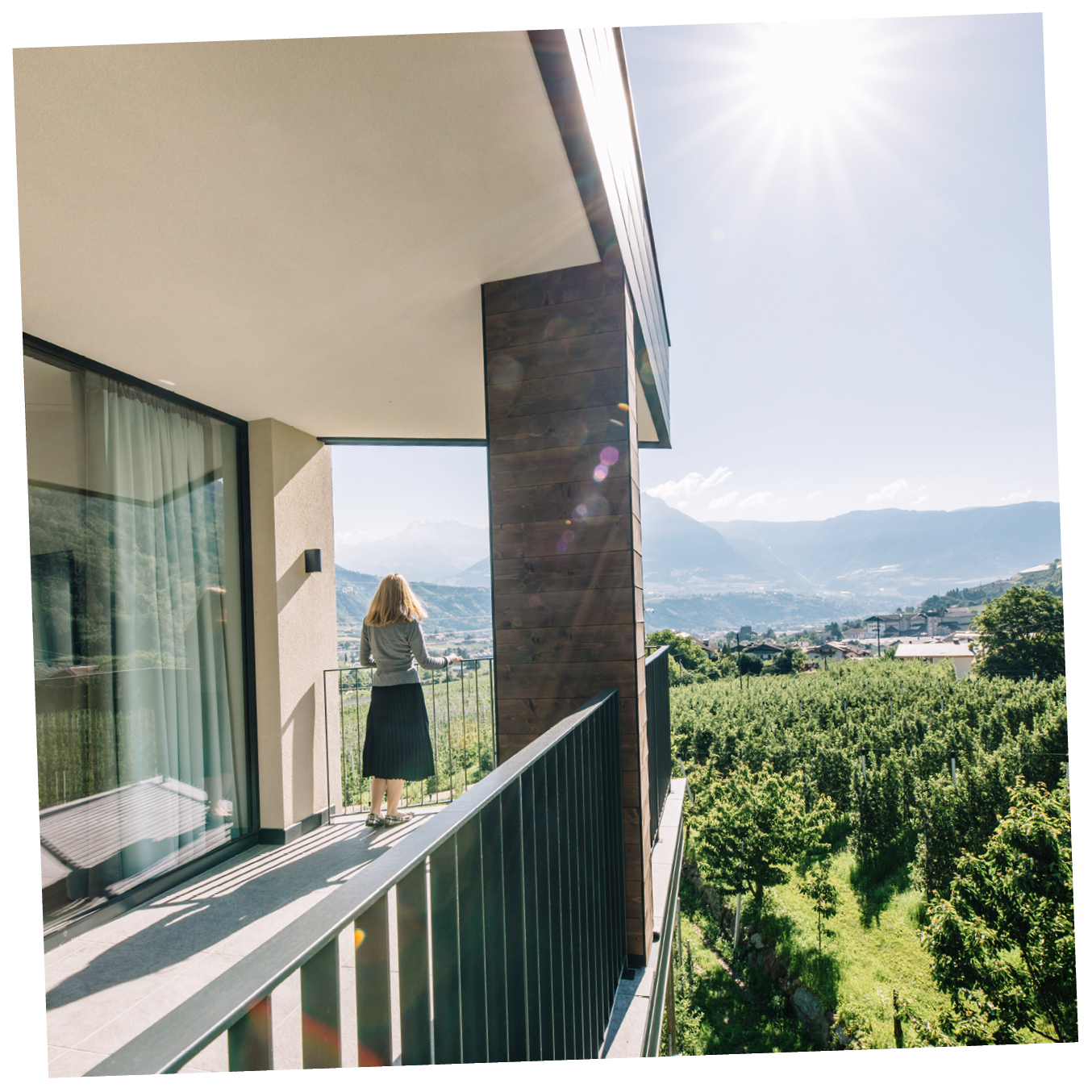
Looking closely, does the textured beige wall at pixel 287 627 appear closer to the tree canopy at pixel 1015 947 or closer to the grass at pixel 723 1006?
the grass at pixel 723 1006

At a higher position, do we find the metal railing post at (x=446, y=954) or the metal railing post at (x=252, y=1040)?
the metal railing post at (x=252, y=1040)

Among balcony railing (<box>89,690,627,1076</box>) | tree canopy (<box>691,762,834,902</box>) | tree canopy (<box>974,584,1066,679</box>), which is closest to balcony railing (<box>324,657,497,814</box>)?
balcony railing (<box>89,690,627,1076</box>)

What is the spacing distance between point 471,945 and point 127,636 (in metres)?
2.81

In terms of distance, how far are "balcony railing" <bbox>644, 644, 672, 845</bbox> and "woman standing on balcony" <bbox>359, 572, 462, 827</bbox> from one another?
45.3 inches

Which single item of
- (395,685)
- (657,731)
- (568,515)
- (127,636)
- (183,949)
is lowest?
(183,949)

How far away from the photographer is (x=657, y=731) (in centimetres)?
383

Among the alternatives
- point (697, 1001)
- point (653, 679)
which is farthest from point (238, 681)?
point (697, 1001)

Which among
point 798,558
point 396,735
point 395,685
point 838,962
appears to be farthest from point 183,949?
point 798,558

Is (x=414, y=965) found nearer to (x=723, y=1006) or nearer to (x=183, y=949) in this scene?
(x=183, y=949)

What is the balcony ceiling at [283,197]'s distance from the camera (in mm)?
1498

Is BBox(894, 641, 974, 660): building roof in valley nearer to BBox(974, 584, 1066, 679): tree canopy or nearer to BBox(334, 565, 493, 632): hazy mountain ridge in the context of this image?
BBox(974, 584, 1066, 679): tree canopy

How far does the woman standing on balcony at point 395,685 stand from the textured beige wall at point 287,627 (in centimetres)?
56

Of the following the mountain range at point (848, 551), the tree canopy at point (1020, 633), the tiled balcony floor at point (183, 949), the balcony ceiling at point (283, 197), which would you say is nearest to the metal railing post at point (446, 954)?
the tiled balcony floor at point (183, 949)

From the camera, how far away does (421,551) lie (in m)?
75.9
